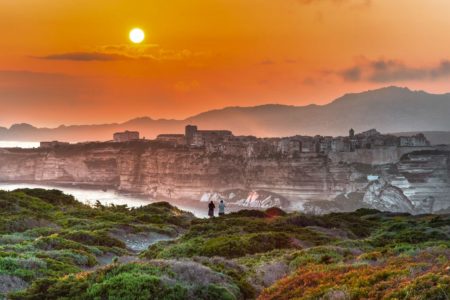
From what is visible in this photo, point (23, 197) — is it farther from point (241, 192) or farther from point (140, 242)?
point (241, 192)

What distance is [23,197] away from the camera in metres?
41.8

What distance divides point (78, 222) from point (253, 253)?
14.1m

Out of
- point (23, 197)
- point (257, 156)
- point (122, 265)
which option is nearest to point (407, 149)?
point (257, 156)

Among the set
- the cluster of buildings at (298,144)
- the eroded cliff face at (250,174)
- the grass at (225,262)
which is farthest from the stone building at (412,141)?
the grass at (225,262)

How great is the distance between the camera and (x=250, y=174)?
139125 mm

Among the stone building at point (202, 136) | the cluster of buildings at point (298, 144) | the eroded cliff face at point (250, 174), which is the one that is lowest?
the eroded cliff face at point (250, 174)

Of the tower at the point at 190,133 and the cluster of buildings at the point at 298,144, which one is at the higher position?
the tower at the point at 190,133

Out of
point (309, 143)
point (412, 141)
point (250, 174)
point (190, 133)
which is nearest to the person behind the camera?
point (309, 143)

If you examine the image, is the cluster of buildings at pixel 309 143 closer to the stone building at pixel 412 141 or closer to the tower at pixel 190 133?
the stone building at pixel 412 141

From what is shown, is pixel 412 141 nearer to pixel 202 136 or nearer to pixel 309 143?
pixel 309 143

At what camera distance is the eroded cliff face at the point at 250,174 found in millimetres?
117500

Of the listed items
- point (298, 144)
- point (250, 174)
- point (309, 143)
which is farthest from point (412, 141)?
point (250, 174)

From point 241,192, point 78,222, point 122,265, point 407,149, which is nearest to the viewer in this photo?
point 122,265

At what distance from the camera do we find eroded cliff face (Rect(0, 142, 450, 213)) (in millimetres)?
117500
